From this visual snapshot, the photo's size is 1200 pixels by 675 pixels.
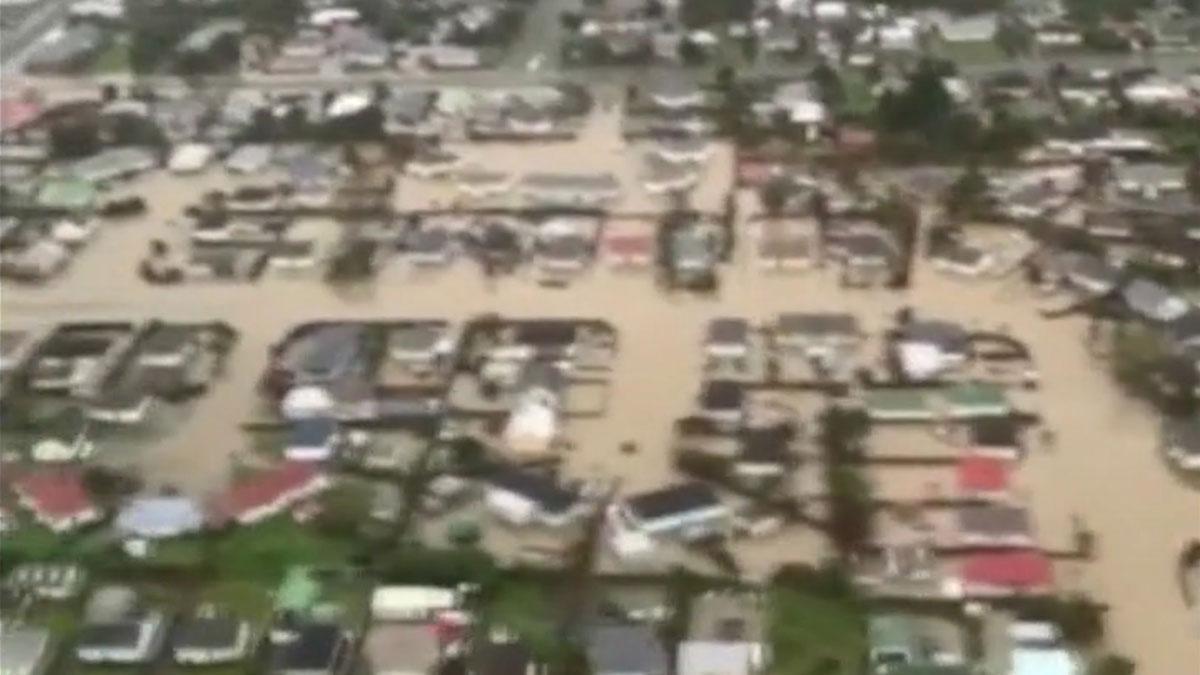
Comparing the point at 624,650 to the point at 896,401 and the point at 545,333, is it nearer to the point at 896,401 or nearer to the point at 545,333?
the point at 896,401

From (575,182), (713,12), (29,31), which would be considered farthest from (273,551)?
(29,31)

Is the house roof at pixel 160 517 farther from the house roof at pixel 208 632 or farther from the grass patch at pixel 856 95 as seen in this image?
the grass patch at pixel 856 95

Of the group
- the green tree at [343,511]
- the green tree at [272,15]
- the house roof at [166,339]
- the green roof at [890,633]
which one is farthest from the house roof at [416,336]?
the green tree at [272,15]

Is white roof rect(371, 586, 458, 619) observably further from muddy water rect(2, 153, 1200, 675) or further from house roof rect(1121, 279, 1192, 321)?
house roof rect(1121, 279, 1192, 321)

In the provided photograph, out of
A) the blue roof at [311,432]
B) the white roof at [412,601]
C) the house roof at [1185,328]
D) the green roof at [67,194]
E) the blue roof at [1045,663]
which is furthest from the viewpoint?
the green roof at [67,194]

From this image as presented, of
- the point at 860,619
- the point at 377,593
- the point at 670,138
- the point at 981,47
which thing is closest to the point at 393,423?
the point at 377,593

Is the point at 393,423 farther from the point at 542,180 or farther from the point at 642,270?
the point at 542,180
